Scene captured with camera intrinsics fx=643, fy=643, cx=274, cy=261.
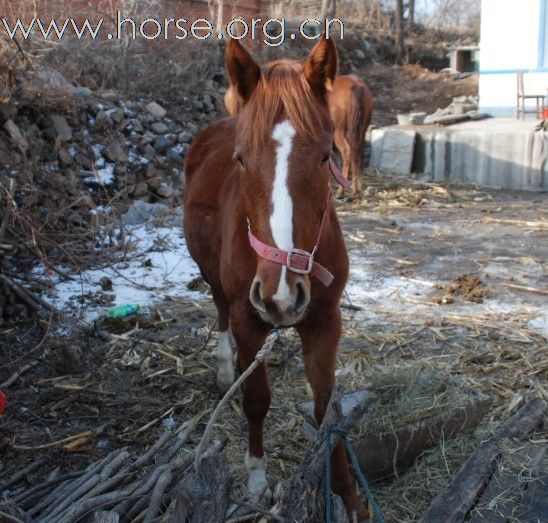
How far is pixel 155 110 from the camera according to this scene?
11.2 metres

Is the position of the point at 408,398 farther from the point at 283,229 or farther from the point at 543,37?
the point at 543,37

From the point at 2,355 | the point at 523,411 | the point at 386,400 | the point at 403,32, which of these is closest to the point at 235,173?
the point at 386,400

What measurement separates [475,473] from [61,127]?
7.64 meters

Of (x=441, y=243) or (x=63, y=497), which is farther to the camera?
(x=441, y=243)

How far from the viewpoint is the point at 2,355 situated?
4570 mm

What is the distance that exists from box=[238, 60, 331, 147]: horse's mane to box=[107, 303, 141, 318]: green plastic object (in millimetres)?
3135

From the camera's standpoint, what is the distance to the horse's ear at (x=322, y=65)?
8.21 ft

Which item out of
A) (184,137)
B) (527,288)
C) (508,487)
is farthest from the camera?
(184,137)

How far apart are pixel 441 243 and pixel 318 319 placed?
16.9ft

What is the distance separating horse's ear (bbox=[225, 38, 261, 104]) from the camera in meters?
2.53

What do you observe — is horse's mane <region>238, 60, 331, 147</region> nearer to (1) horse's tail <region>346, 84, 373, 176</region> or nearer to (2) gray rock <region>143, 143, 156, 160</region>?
(2) gray rock <region>143, 143, 156, 160</region>

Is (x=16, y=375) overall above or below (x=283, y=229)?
below

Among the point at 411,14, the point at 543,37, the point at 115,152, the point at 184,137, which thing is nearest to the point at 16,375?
the point at 115,152

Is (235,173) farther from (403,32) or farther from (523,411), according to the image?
(403,32)
